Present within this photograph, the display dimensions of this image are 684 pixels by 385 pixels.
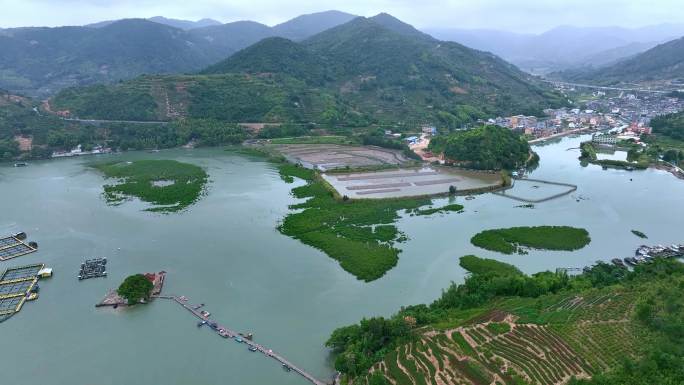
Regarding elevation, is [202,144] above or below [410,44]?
below

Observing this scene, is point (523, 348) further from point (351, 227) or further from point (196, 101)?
point (196, 101)

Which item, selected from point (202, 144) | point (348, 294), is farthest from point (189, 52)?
point (348, 294)

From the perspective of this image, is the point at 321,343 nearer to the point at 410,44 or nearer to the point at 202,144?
the point at 202,144

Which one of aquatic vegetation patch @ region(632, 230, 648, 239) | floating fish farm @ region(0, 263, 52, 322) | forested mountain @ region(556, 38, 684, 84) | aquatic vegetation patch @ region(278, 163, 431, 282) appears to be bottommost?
floating fish farm @ region(0, 263, 52, 322)

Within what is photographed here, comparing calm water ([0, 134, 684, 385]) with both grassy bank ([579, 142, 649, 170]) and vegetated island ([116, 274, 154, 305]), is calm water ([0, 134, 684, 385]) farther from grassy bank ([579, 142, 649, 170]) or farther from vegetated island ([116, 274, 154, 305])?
grassy bank ([579, 142, 649, 170])

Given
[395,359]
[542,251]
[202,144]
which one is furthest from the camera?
[202,144]

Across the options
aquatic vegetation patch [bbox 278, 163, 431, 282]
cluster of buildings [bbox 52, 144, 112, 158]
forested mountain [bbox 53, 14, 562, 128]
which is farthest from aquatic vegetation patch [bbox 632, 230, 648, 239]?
cluster of buildings [bbox 52, 144, 112, 158]

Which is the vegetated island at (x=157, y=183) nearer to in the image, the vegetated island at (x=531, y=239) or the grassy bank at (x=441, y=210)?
the grassy bank at (x=441, y=210)
